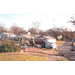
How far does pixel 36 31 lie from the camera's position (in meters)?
5.14

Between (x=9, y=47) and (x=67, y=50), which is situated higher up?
(x=9, y=47)

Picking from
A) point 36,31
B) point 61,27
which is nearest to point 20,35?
point 36,31

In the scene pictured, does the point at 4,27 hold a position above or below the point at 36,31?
above

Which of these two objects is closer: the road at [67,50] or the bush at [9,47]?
the road at [67,50]

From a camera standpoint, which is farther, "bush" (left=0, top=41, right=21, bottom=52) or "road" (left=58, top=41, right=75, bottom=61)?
"bush" (left=0, top=41, right=21, bottom=52)

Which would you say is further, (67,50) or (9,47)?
(9,47)

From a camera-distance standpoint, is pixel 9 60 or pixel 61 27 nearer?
pixel 9 60

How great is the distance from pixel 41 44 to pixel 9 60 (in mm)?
2485

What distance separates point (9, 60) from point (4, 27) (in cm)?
253

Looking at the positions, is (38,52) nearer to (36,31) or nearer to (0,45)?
(36,31)
